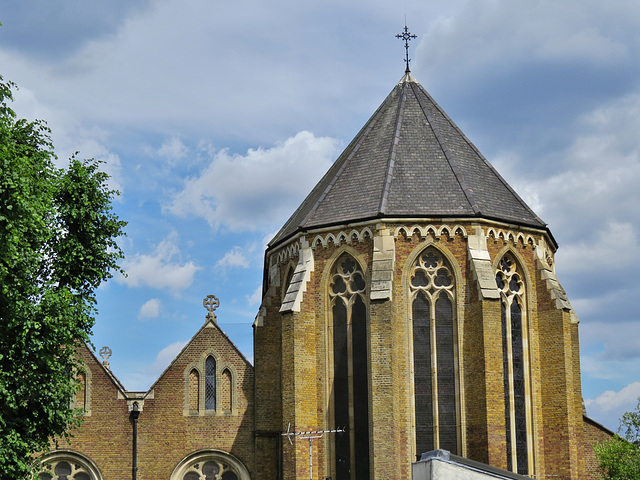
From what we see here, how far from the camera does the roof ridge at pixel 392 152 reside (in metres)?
30.8

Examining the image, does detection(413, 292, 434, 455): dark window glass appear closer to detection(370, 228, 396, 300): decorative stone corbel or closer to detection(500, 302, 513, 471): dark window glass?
detection(370, 228, 396, 300): decorative stone corbel

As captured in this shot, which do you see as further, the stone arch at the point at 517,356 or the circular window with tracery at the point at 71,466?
the circular window with tracery at the point at 71,466

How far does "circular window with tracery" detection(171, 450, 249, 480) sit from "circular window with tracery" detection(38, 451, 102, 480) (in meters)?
2.94

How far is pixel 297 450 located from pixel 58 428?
831 centimetres

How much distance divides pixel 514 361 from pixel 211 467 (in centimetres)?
1089

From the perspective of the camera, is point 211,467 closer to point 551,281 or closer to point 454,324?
point 454,324

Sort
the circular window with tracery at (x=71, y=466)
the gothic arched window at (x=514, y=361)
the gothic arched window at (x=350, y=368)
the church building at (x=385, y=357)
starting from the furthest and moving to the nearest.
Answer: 1. the circular window with tracery at (x=71, y=466)
2. the gothic arched window at (x=514, y=361)
3. the gothic arched window at (x=350, y=368)
4. the church building at (x=385, y=357)

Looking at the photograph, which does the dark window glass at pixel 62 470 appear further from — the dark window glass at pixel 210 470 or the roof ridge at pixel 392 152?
the roof ridge at pixel 392 152

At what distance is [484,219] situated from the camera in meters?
30.6

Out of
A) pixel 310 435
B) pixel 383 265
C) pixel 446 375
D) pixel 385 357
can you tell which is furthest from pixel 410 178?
pixel 310 435

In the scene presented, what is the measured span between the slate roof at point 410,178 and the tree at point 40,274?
8.13 m

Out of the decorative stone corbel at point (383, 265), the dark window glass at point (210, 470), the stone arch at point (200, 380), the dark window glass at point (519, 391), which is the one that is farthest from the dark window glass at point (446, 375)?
the dark window glass at point (210, 470)

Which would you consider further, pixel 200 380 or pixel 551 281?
pixel 200 380

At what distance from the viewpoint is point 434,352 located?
29.8 metres
